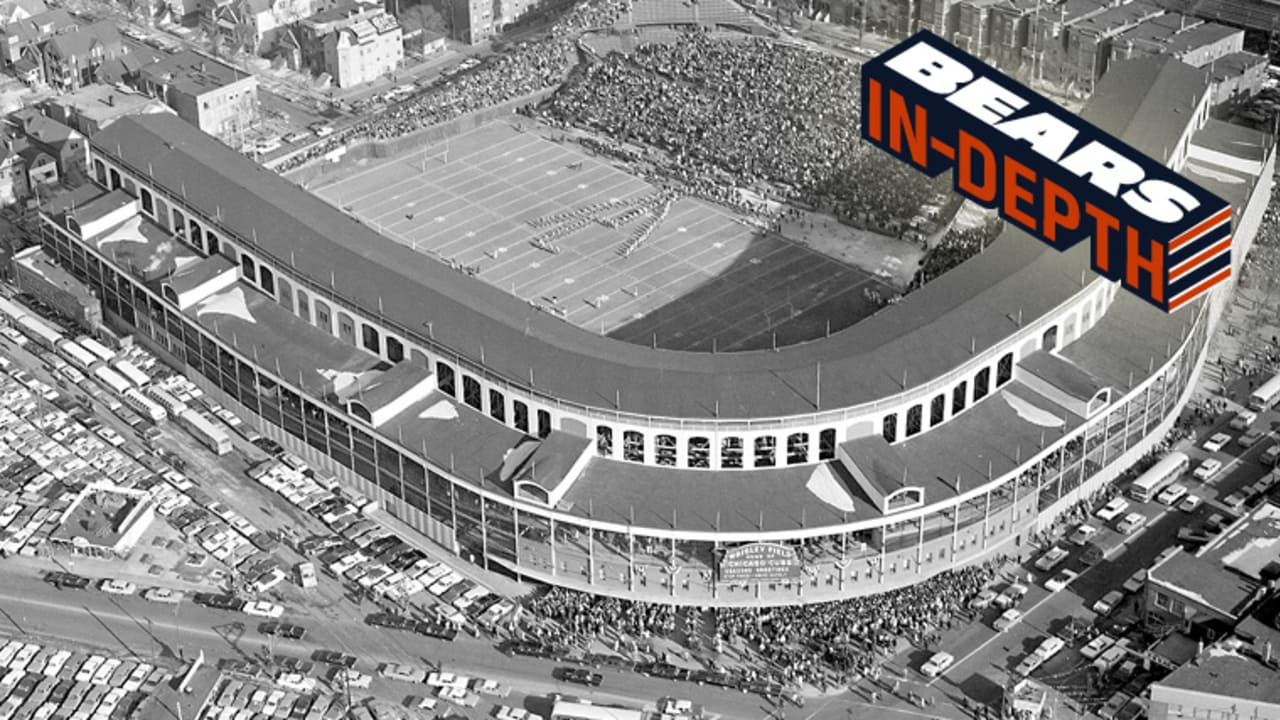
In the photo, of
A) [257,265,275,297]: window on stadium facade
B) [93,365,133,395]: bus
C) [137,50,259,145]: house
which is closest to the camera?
[257,265,275,297]: window on stadium facade

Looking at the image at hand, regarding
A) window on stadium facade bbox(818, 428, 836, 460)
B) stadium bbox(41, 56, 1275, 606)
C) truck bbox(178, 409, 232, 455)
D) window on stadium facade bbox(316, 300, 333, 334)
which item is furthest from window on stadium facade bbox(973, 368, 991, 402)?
truck bbox(178, 409, 232, 455)

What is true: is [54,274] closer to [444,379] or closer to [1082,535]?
[444,379]

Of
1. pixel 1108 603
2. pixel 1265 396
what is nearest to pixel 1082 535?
pixel 1108 603

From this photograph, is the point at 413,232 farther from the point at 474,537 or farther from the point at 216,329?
the point at 474,537

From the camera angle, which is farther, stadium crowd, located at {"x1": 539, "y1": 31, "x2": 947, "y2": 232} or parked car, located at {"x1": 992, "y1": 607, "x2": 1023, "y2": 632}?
stadium crowd, located at {"x1": 539, "y1": 31, "x2": 947, "y2": 232}

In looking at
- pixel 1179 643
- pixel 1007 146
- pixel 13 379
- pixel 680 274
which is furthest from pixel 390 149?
pixel 1179 643

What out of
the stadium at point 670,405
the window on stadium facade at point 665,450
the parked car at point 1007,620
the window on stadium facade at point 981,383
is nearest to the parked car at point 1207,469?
the stadium at point 670,405

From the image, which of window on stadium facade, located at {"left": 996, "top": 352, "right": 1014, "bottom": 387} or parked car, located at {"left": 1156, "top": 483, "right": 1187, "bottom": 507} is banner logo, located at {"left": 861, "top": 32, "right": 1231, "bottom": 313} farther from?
parked car, located at {"left": 1156, "top": 483, "right": 1187, "bottom": 507}
